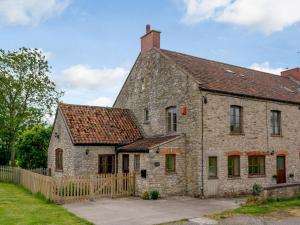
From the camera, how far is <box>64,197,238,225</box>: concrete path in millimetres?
12692

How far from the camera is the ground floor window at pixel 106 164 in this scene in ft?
70.1

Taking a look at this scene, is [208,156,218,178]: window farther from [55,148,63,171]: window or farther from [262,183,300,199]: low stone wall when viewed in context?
[55,148,63,171]: window

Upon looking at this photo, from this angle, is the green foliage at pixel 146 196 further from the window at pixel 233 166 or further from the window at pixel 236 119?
the window at pixel 236 119

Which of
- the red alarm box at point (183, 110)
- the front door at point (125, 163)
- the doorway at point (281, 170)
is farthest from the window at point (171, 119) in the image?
the doorway at point (281, 170)

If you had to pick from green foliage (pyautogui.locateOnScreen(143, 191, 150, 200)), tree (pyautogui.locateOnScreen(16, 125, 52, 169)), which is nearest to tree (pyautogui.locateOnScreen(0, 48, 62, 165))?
tree (pyautogui.locateOnScreen(16, 125, 52, 169))

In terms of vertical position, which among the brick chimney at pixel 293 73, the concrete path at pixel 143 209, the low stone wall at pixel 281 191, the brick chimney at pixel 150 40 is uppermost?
the brick chimney at pixel 150 40

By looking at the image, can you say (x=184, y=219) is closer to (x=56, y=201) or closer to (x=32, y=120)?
(x=56, y=201)

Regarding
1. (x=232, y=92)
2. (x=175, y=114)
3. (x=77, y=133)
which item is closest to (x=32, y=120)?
(x=77, y=133)

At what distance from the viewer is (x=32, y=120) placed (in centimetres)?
3859

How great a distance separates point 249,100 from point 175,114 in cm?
489

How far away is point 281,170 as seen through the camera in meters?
23.2

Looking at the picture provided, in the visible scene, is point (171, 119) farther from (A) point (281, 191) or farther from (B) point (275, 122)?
(A) point (281, 191)

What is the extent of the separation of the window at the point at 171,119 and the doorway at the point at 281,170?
790cm

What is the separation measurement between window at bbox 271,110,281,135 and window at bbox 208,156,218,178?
19.2 feet
